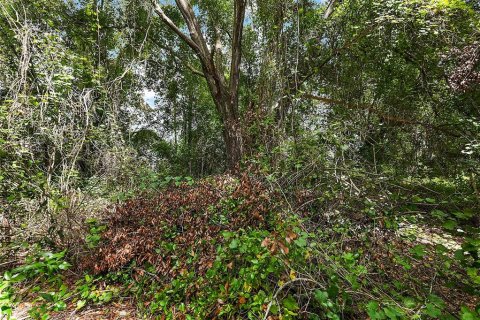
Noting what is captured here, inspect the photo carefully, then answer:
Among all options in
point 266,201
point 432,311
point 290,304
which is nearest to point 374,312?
point 432,311

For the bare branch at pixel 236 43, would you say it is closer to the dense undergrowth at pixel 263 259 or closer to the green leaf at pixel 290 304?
the dense undergrowth at pixel 263 259

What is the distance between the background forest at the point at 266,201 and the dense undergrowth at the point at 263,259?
20 millimetres

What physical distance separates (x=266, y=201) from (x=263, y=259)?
35.8 inches

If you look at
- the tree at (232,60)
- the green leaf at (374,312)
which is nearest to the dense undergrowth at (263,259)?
the green leaf at (374,312)

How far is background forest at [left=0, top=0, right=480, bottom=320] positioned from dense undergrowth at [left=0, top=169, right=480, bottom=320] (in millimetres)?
20

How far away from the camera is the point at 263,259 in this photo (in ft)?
6.31

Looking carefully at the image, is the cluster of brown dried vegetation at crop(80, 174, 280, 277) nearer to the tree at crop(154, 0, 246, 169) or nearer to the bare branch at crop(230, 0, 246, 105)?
the tree at crop(154, 0, 246, 169)

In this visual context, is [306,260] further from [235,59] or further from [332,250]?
[235,59]

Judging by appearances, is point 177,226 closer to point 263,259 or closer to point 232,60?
point 263,259

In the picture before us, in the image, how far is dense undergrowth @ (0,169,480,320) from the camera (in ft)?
6.01

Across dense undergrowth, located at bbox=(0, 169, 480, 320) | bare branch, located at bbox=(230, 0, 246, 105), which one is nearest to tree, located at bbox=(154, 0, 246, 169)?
bare branch, located at bbox=(230, 0, 246, 105)

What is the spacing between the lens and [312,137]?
12.4ft

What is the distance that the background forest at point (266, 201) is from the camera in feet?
6.47

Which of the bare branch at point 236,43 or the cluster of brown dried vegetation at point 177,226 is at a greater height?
the bare branch at point 236,43
